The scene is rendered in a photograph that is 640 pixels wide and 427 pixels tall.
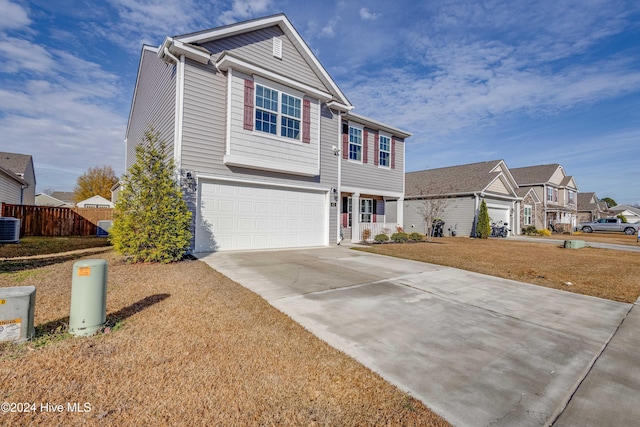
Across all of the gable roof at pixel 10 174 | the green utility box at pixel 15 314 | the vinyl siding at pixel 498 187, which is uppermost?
the vinyl siding at pixel 498 187

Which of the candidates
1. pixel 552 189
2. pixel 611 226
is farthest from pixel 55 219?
pixel 611 226

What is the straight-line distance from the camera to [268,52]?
36.2 feet

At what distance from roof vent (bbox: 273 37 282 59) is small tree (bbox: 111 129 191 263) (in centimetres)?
612

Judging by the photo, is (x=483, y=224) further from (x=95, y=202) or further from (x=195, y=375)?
(x=95, y=202)

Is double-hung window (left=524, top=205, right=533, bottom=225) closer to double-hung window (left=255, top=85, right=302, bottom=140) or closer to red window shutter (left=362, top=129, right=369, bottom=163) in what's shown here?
red window shutter (left=362, top=129, right=369, bottom=163)

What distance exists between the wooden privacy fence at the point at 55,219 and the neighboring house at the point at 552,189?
38714 mm

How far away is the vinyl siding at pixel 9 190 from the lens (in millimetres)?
17236

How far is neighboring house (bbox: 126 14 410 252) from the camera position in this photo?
9258 millimetres

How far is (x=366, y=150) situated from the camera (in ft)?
48.9

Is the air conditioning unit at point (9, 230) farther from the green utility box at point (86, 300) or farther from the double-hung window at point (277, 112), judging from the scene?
the green utility box at point (86, 300)

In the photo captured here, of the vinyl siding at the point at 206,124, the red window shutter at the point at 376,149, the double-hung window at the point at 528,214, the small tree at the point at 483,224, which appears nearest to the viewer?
the vinyl siding at the point at 206,124

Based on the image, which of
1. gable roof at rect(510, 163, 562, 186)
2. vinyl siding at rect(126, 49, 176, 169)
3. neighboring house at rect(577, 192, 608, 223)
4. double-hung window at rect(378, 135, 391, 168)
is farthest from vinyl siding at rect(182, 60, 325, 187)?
neighboring house at rect(577, 192, 608, 223)

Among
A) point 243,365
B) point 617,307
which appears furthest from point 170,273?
point 617,307

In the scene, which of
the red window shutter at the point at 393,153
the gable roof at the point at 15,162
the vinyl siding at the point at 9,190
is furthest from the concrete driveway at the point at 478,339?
the gable roof at the point at 15,162
